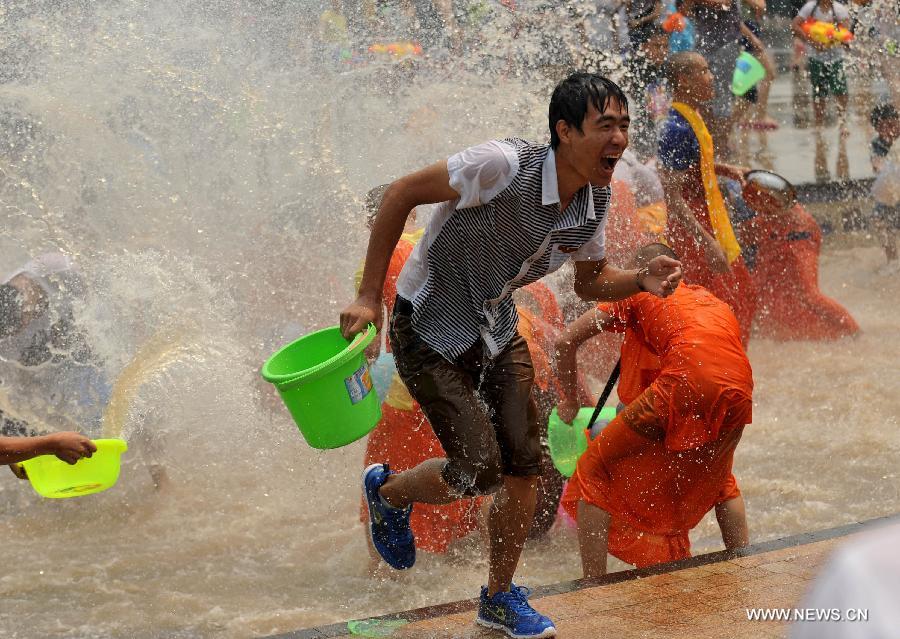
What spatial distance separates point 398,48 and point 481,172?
487 cm

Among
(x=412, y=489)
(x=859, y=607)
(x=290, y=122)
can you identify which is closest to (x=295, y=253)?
(x=290, y=122)

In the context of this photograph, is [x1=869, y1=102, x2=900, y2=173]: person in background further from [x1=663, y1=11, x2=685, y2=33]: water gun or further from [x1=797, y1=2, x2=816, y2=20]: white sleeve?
[x1=663, y1=11, x2=685, y2=33]: water gun

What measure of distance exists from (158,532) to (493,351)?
264cm

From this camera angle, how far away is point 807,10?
1031 centimetres

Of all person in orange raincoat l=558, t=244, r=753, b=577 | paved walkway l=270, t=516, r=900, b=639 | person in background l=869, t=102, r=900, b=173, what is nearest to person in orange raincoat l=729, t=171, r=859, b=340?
person in background l=869, t=102, r=900, b=173

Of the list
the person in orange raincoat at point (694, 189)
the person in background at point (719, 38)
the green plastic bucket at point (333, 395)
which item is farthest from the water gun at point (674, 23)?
the green plastic bucket at point (333, 395)

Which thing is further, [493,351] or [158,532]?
[158,532]

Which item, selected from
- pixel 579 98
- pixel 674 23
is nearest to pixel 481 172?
pixel 579 98

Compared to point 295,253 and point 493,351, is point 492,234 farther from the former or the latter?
point 295,253

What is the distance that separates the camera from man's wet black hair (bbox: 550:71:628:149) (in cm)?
313

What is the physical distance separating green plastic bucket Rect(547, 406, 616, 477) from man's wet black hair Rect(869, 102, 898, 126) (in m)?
5.99

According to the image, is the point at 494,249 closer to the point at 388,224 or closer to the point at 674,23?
the point at 388,224

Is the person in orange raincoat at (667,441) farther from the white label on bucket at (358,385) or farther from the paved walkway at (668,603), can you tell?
the white label on bucket at (358,385)

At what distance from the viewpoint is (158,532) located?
5.34 m
